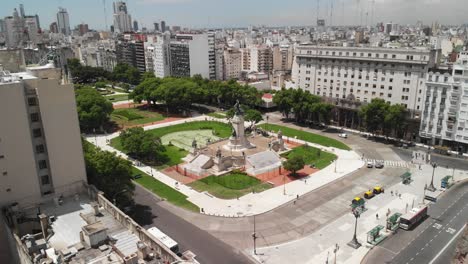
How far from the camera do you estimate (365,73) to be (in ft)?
325

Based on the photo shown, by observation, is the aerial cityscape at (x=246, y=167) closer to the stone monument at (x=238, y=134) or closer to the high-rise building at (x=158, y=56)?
the stone monument at (x=238, y=134)

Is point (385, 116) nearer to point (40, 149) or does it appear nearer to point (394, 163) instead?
point (394, 163)

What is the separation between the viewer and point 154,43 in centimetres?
18088

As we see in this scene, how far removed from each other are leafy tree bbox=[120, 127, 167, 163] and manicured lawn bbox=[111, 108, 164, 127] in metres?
30.6

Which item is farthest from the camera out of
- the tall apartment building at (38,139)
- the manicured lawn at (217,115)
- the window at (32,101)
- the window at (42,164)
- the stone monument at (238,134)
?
the manicured lawn at (217,115)

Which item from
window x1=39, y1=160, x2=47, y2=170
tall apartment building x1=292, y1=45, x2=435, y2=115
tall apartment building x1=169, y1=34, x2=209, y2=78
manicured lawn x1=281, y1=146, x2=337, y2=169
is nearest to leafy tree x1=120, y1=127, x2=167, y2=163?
manicured lawn x1=281, y1=146, x2=337, y2=169

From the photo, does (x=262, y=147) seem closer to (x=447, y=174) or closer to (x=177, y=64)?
(x=447, y=174)

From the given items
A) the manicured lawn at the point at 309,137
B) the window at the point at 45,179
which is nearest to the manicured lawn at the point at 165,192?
A: the window at the point at 45,179

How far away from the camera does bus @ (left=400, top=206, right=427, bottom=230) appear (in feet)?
168

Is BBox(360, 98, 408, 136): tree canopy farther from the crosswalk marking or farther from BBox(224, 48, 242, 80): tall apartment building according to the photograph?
BBox(224, 48, 242, 80): tall apartment building

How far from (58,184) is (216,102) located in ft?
326

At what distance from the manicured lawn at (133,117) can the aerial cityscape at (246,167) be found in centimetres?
92

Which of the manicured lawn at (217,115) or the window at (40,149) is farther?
the manicured lawn at (217,115)

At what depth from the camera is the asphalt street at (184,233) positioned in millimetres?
45656
